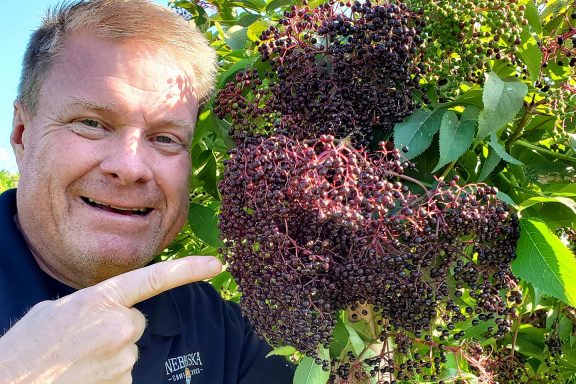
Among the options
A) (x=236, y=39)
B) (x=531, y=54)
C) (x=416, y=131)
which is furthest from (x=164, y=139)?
(x=531, y=54)

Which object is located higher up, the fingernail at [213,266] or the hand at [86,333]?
the fingernail at [213,266]

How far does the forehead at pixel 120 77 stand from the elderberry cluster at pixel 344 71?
498 mm

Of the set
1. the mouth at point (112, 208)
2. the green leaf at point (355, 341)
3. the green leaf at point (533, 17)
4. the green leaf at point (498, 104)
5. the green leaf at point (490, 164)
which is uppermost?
the green leaf at point (533, 17)

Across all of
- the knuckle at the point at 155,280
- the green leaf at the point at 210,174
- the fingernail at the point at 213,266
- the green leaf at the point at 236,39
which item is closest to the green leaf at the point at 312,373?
the fingernail at the point at 213,266

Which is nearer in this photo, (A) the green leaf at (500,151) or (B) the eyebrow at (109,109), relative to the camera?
(A) the green leaf at (500,151)

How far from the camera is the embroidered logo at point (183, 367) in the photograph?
2035mm

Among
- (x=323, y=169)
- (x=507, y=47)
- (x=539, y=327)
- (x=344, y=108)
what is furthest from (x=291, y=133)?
(x=539, y=327)

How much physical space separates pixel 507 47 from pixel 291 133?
2.02ft

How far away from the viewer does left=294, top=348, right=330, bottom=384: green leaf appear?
147cm

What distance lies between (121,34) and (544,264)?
149 cm

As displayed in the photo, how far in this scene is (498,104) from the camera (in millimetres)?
1321

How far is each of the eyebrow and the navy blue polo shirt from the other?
54 centimetres

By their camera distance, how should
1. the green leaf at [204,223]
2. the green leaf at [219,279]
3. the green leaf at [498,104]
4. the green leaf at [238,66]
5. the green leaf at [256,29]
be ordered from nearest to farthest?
the green leaf at [498,104], the green leaf at [238,66], the green leaf at [204,223], the green leaf at [256,29], the green leaf at [219,279]

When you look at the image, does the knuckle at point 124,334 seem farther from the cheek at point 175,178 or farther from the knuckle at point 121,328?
the cheek at point 175,178
